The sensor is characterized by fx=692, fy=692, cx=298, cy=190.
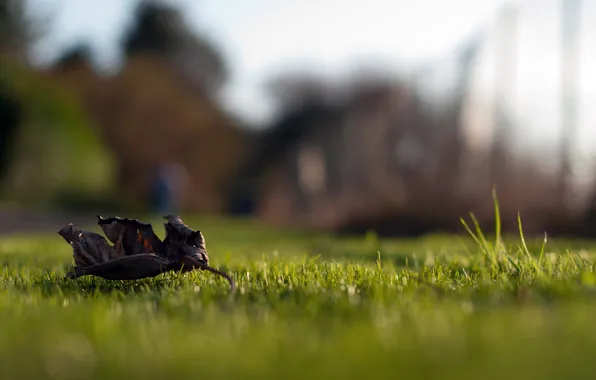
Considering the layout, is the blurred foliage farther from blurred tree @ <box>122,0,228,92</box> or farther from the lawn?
the lawn

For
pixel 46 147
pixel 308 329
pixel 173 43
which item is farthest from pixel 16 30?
pixel 308 329

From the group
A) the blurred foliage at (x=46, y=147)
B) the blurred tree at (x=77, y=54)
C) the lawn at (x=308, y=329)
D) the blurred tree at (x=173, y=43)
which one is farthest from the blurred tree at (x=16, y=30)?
the lawn at (x=308, y=329)

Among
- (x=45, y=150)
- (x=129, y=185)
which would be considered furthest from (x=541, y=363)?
(x=129, y=185)

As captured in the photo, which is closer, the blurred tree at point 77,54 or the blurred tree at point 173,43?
the blurred tree at point 77,54

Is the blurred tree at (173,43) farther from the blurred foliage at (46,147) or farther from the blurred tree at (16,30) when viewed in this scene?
the blurred foliage at (46,147)

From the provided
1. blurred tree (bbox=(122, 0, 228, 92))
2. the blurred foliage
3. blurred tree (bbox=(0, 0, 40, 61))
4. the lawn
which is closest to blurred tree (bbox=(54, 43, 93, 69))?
blurred tree (bbox=(122, 0, 228, 92))

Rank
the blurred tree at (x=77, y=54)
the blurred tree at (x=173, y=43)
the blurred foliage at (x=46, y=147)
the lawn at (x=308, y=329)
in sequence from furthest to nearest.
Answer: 1. the blurred tree at (x=173, y=43)
2. the blurred tree at (x=77, y=54)
3. the blurred foliage at (x=46, y=147)
4. the lawn at (x=308, y=329)

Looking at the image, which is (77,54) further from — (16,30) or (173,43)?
(16,30)
